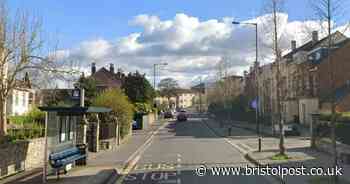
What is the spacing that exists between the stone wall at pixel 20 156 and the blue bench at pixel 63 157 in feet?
5.37

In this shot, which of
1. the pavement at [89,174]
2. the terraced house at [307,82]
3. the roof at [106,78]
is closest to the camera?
the pavement at [89,174]

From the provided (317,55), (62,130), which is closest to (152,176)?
(62,130)

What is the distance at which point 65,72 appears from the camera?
19438 millimetres

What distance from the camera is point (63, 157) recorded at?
15.2 m

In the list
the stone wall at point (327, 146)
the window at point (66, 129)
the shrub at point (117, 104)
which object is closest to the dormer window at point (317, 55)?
the shrub at point (117, 104)

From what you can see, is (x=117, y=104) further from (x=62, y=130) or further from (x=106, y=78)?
(x=106, y=78)

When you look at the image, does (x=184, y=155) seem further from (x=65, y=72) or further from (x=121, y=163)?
(x=65, y=72)

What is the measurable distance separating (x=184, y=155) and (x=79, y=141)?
534 cm

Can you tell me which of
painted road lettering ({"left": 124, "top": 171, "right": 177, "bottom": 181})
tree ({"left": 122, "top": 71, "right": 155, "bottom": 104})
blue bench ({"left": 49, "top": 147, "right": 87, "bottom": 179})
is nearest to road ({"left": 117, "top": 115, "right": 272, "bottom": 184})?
painted road lettering ({"left": 124, "top": 171, "right": 177, "bottom": 181})

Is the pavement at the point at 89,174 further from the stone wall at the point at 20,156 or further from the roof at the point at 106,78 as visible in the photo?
the roof at the point at 106,78

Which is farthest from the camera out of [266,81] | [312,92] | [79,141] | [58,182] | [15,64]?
[266,81]

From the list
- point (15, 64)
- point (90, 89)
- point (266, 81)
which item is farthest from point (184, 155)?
point (266, 81)

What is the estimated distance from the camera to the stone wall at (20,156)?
582 inches

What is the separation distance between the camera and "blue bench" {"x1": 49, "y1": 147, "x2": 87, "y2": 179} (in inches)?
559
